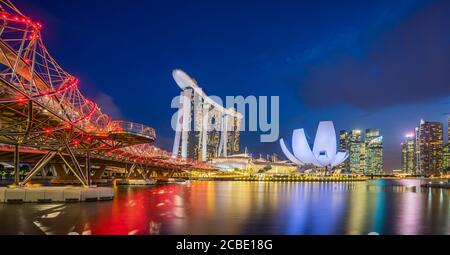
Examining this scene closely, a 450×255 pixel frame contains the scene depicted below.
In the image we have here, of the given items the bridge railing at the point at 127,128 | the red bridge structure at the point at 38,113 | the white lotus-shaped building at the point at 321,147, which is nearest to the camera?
the red bridge structure at the point at 38,113

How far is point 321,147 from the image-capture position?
114750 mm

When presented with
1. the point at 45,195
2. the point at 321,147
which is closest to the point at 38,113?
the point at 45,195

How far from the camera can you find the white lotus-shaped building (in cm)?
10956

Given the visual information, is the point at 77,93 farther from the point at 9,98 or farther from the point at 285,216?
the point at 285,216

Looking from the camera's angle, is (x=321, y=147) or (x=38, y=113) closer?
(x=38, y=113)

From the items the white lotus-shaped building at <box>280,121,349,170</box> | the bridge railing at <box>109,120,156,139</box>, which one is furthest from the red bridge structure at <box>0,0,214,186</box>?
the white lotus-shaped building at <box>280,121,349,170</box>

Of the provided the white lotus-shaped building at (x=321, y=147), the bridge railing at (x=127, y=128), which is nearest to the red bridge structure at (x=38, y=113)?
the bridge railing at (x=127, y=128)

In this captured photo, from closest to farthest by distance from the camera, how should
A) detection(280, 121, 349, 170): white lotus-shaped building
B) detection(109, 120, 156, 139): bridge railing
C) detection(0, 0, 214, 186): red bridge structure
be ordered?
detection(0, 0, 214, 186): red bridge structure → detection(109, 120, 156, 139): bridge railing → detection(280, 121, 349, 170): white lotus-shaped building

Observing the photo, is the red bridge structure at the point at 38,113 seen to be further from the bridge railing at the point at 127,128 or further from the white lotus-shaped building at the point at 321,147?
the white lotus-shaped building at the point at 321,147

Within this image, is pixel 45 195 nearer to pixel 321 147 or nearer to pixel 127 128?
pixel 127 128

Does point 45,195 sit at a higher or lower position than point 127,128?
lower

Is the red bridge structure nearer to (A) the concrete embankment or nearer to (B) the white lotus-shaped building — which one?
(A) the concrete embankment

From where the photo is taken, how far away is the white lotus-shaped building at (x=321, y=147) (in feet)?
359
